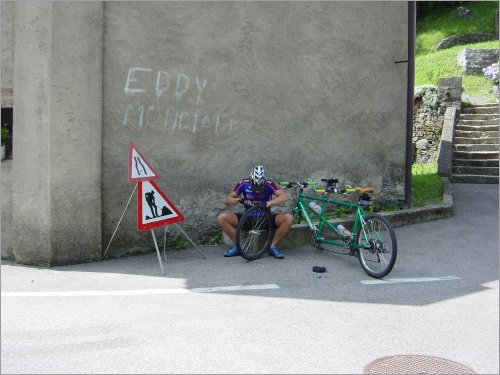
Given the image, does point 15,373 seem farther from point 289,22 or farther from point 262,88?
point 289,22

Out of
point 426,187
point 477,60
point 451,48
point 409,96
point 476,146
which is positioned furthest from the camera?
point 451,48

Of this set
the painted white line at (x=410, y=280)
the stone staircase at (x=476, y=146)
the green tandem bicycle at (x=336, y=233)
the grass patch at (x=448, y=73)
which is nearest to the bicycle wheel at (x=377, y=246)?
the green tandem bicycle at (x=336, y=233)

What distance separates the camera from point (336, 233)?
26.1 feet

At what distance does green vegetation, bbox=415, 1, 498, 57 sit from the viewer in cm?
3095

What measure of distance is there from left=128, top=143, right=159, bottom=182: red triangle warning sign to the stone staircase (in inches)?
363

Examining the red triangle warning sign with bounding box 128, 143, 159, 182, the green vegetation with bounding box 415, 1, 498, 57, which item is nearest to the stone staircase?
the red triangle warning sign with bounding box 128, 143, 159, 182

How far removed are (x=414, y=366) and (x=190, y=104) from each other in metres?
5.27

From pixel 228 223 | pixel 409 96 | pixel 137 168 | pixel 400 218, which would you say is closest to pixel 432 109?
pixel 409 96

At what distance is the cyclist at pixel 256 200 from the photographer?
7.84 meters

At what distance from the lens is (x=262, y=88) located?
8.85m

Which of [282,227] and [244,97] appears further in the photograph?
[244,97]

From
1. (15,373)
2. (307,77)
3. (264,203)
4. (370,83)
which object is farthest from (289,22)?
(15,373)

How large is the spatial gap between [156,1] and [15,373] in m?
5.66

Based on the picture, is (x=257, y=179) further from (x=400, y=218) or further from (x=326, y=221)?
(x=400, y=218)
